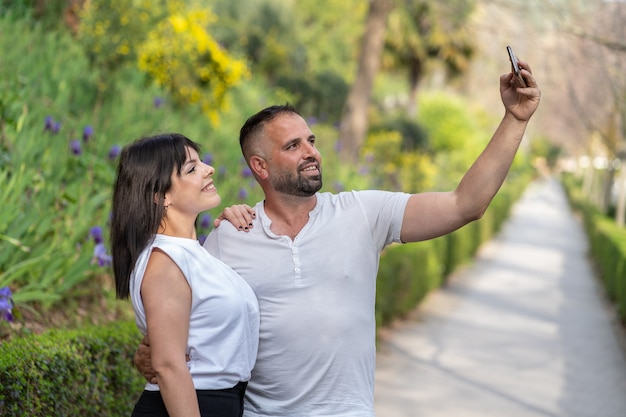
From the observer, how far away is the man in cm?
272

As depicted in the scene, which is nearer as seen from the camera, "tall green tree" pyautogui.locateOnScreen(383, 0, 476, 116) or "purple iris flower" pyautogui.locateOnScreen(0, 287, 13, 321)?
"purple iris flower" pyautogui.locateOnScreen(0, 287, 13, 321)

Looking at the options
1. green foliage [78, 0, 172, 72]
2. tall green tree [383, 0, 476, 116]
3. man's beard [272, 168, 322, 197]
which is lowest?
man's beard [272, 168, 322, 197]

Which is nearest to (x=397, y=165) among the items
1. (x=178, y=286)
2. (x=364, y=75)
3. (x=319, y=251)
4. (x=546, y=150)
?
(x=364, y=75)

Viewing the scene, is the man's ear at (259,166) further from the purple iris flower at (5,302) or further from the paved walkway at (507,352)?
the paved walkway at (507,352)

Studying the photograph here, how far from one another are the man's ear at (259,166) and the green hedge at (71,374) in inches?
42.7

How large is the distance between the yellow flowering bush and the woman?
331 inches

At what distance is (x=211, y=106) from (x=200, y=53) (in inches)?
24.7

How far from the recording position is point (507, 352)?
920 cm

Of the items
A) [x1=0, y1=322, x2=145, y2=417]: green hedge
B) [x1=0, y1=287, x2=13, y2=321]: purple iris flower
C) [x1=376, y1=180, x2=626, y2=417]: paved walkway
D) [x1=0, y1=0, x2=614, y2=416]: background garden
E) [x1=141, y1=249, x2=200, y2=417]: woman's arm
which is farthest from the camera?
[x1=376, y1=180, x2=626, y2=417]: paved walkway

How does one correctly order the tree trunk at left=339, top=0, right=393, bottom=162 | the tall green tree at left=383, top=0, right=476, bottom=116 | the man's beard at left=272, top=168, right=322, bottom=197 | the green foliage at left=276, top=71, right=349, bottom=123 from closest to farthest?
the man's beard at left=272, top=168, right=322, bottom=197
the tree trunk at left=339, top=0, right=393, bottom=162
the green foliage at left=276, top=71, right=349, bottom=123
the tall green tree at left=383, top=0, right=476, bottom=116

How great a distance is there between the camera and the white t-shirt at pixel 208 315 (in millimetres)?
2389

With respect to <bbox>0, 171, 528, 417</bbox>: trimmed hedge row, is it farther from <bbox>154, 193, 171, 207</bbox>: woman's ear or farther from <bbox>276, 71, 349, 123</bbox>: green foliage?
<bbox>276, 71, 349, 123</bbox>: green foliage

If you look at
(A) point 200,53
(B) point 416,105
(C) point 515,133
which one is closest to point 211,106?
(A) point 200,53

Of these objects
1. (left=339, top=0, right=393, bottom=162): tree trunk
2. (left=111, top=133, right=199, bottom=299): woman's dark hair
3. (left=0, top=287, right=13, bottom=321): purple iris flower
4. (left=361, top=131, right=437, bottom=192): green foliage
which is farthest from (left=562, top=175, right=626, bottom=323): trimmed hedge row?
(left=111, top=133, right=199, bottom=299): woman's dark hair
